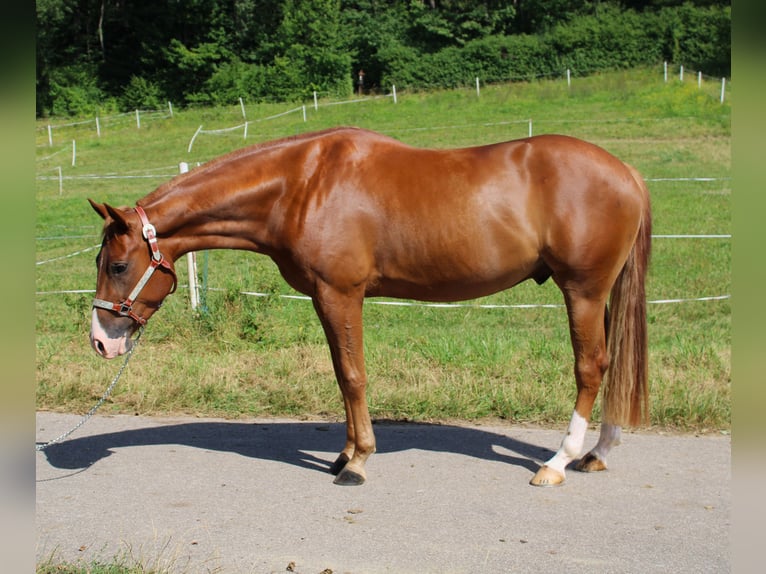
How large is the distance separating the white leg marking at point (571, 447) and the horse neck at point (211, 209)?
2177 millimetres

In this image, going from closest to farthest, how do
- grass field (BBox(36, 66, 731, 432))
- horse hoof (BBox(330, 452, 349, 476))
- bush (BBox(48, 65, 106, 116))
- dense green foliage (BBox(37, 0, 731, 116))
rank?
horse hoof (BBox(330, 452, 349, 476)) < grass field (BBox(36, 66, 731, 432)) < dense green foliage (BBox(37, 0, 731, 116)) < bush (BBox(48, 65, 106, 116))

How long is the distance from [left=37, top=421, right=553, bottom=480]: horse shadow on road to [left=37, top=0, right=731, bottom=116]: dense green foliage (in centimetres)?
3736

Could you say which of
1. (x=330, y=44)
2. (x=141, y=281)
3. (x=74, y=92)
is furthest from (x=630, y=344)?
(x=74, y=92)

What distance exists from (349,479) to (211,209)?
6.16 ft

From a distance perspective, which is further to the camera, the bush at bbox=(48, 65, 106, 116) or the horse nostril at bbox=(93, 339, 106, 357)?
the bush at bbox=(48, 65, 106, 116)

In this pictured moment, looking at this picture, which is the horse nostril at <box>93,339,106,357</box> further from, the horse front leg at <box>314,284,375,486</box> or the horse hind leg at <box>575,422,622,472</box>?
the horse hind leg at <box>575,422,622,472</box>

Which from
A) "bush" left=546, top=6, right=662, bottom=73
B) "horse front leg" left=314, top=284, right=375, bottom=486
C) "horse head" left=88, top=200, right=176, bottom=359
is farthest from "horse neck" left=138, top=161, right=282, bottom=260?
"bush" left=546, top=6, right=662, bottom=73

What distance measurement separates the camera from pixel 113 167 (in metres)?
25.9

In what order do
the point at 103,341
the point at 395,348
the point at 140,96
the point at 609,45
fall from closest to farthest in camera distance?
the point at 103,341 → the point at 395,348 → the point at 609,45 → the point at 140,96

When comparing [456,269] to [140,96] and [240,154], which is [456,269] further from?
[140,96]

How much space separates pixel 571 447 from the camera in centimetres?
473

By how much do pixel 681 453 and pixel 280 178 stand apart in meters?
3.17

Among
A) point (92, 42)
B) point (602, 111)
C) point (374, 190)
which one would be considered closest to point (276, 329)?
point (374, 190)

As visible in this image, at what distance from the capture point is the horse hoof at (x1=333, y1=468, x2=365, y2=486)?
15.7 ft
